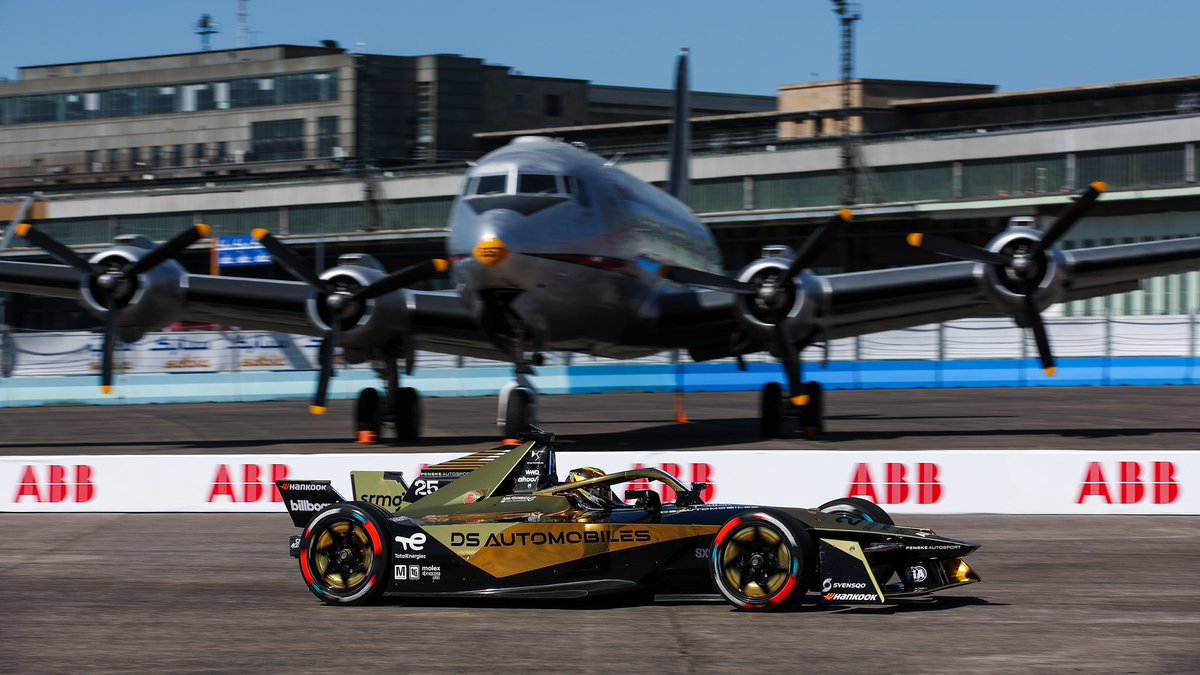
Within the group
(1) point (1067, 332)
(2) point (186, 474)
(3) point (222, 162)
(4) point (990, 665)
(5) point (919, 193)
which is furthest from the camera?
(3) point (222, 162)

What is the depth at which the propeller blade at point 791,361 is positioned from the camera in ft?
83.2

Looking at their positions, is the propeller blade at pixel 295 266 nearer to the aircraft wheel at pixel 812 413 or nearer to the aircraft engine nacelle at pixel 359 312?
the aircraft engine nacelle at pixel 359 312

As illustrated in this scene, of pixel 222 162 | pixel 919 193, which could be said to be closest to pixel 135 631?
pixel 919 193

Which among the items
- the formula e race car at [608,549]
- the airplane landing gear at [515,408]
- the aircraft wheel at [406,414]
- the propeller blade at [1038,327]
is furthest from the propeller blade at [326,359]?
the formula e race car at [608,549]

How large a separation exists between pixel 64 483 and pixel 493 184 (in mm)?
8558

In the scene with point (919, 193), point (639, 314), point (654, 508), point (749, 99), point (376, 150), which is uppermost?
point (749, 99)

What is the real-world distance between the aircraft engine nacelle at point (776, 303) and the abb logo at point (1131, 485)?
9096 millimetres

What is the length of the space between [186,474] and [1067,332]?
34.7 metres

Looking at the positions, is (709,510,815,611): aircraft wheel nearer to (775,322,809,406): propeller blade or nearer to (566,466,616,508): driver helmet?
(566,466,616,508): driver helmet

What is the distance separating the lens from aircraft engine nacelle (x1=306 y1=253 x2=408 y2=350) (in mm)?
26016

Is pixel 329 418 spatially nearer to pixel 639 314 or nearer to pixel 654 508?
pixel 639 314

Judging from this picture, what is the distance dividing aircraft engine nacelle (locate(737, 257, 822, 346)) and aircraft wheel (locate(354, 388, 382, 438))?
809 centimetres

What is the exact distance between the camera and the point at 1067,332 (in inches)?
1766

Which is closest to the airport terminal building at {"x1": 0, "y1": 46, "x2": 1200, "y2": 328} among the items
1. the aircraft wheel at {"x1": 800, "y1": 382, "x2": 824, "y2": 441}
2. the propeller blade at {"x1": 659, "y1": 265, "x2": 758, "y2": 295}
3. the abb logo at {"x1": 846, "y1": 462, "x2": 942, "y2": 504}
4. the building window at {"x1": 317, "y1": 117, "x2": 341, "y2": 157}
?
the building window at {"x1": 317, "y1": 117, "x2": 341, "y2": 157}
